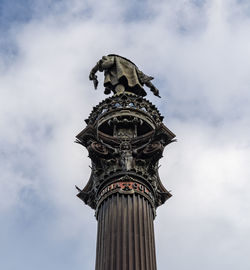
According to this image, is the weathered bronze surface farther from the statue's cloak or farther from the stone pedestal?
the statue's cloak

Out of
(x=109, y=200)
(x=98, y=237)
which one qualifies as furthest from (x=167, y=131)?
(x=98, y=237)

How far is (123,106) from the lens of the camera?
2669 centimetres

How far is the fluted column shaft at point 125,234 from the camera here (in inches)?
743

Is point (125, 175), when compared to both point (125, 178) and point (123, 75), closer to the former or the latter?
point (125, 178)


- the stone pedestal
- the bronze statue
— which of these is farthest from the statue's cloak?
the stone pedestal

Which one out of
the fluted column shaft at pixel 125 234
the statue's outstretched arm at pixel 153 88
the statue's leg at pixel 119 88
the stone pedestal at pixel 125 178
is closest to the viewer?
the fluted column shaft at pixel 125 234

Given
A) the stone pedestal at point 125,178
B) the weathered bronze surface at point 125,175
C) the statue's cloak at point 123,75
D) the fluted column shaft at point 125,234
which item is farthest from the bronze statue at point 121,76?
the fluted column shaft at point 125,234

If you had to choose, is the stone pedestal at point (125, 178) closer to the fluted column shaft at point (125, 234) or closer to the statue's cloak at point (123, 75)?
the fluted column shaft at point (125, 234)

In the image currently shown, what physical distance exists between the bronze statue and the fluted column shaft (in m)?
8.91

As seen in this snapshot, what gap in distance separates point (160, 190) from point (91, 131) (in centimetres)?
407

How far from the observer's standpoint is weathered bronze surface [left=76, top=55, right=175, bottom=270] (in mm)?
19469

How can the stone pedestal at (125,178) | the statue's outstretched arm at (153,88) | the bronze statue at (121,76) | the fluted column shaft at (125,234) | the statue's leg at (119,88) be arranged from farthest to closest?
the statue's outstretched arm at (153,88) < the bronze statue at (121,76) < the statue's leg at (119,88) < the stone pedestal at (125,178) < the fluted column shaft at (125,234)

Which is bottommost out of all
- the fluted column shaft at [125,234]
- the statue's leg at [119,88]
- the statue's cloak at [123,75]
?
the fluted column shaft at [125,234]

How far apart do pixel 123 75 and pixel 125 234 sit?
1226 centimetres
